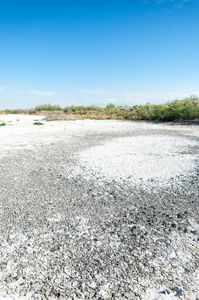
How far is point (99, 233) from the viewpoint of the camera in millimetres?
2463

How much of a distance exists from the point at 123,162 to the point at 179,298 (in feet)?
12.6

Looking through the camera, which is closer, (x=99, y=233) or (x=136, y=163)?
(x=99, y=233)

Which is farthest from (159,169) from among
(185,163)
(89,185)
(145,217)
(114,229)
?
(114,229)

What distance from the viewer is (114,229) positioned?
2.53m

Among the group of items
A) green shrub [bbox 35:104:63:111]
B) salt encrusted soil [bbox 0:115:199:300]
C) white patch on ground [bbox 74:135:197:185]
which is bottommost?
salt encrusted soil [bbox 0:115:199:300]

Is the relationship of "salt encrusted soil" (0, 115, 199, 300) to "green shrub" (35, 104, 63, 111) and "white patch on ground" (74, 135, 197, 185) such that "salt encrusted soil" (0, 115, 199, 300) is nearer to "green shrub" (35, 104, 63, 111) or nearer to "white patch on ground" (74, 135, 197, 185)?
"white patch on ground" (74, 135, 197, 185)

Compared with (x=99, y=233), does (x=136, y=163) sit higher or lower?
higher

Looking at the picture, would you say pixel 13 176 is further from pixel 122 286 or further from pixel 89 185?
pixel 122 286

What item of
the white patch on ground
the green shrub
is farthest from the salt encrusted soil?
the green shrub

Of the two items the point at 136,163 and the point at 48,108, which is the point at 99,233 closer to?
the point at 136,163

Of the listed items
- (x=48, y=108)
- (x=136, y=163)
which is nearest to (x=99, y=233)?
(x=136, y=163)

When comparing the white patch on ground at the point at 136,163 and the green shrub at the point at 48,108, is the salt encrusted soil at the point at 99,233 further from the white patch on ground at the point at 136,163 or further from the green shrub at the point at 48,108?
the green shrub at the point at 48,108

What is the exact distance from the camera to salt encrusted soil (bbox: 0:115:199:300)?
1.79 meters

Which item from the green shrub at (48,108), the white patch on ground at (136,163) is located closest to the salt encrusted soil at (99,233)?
the white patch on ground at (136,163)
